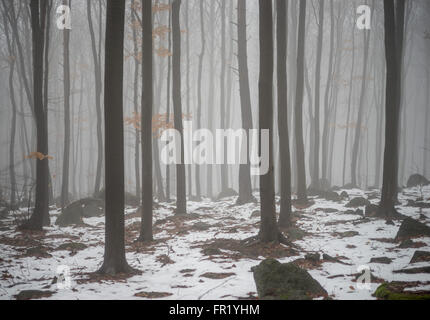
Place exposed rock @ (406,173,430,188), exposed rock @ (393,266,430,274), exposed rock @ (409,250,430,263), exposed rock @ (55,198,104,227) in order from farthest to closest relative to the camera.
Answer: exposed rock @ (406,173,430,188), exposed rock @ (55,198,104,227), exposed rock @ (409,250,430,263), exposed rock @ (393,266,430,274)

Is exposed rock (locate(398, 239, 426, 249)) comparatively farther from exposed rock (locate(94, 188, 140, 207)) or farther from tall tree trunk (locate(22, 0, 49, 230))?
exposed rock (locate(94, 188, 140, 207))

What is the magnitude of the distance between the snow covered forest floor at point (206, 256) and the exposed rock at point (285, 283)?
21 cm

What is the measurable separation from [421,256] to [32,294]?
22.5ft

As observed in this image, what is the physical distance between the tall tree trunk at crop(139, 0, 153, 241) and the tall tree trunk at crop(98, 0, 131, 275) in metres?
2.36

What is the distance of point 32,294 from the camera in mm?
4770

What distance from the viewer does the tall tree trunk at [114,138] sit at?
591cm

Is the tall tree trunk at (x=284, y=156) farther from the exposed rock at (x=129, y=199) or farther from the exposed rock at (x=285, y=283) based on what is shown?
the exposed rock at (x=129, y=199)

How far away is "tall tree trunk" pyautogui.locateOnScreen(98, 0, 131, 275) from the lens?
591 centimetres

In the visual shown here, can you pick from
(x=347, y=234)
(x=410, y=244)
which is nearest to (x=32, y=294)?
(x=347, y=234)

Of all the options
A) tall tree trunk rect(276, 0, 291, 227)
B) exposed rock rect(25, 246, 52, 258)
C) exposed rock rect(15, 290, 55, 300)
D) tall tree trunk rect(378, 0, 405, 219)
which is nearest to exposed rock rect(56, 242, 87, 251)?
exposed rock rect(25, 246, 52, 258)

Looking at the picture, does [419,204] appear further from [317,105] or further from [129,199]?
[129,199]

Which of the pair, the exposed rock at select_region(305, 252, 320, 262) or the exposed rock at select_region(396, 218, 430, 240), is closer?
the exposed rock at select_region(305, 252, 320, 262)

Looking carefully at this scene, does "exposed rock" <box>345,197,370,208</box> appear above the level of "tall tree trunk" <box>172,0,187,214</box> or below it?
below
